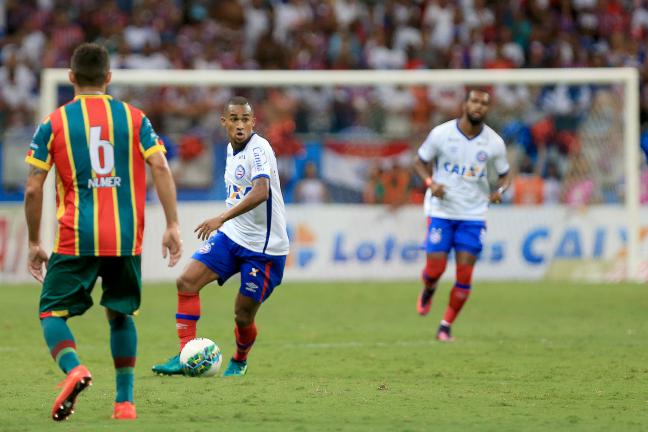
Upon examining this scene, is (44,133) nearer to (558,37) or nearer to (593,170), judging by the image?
(593,170)

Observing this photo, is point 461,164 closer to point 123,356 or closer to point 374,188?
point 123,356

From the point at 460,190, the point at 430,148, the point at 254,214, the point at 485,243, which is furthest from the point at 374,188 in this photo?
the point at 254,214

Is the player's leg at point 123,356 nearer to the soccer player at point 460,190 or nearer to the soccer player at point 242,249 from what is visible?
the soccer player at point 242,249

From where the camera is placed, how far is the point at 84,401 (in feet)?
26.7

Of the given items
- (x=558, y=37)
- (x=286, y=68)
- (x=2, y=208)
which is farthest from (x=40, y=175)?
(x=558, y=37)

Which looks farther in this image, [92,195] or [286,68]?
[286,68]

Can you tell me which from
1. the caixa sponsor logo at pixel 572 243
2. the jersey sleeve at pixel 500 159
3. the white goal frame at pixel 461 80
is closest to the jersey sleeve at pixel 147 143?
the jersey sleeve at pixel 500 159

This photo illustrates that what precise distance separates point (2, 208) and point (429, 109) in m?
7.19

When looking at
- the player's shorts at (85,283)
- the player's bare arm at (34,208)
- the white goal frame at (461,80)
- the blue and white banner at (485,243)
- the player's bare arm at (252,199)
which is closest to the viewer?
the player's bare arm at (34,208)

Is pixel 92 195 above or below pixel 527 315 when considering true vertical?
above

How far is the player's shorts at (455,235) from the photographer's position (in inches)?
500

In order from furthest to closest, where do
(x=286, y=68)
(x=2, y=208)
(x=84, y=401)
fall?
(x=286, y=68), (x=2, y=208), (x=84, y=401)

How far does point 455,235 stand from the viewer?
42.1 feet

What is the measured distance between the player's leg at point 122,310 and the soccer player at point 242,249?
234 cm
